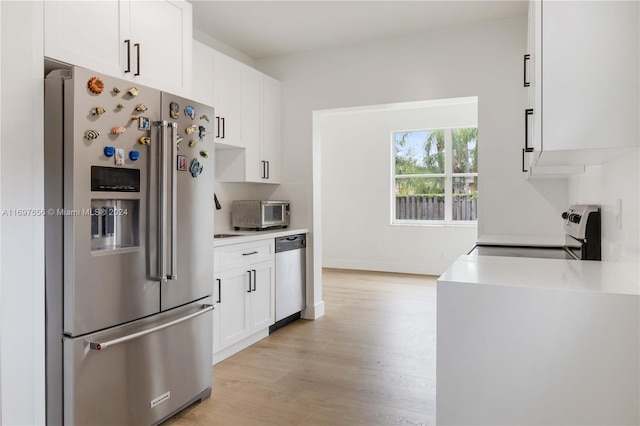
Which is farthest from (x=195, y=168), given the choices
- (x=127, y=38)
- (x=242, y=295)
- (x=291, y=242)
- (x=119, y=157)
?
(x=291, y=242)

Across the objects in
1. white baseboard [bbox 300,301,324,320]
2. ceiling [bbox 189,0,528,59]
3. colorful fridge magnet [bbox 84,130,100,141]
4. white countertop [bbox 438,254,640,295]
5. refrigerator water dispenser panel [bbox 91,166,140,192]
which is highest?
ceiling [bbox 189,0,528,59]

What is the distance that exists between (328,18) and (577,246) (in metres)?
2.60

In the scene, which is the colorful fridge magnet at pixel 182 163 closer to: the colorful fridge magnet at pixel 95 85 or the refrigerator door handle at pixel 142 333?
the colorful fridge magnet at pixel 95 85

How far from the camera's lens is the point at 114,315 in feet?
6.64

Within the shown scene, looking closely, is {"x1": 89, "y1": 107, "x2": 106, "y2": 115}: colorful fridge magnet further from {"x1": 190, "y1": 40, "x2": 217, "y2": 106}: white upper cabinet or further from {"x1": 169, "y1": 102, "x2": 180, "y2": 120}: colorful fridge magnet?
{"x1": 190, "y1": 40, "x2": 217, "y2": 106}: white upper cabinet

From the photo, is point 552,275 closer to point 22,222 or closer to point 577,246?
point 577,246

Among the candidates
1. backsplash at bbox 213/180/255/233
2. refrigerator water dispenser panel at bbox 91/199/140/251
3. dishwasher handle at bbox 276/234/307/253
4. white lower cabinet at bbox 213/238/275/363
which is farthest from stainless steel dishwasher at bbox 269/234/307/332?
refrigerator water dispenser panel at bbox 91/199/140/251

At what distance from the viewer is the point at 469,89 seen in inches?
149

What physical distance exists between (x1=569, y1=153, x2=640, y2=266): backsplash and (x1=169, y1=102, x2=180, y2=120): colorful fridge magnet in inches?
81.9

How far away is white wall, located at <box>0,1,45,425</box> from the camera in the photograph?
176 cm

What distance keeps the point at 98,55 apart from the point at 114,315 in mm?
1298

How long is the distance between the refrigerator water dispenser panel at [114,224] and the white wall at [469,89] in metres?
2.41

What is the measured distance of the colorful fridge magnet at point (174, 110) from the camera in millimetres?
2344

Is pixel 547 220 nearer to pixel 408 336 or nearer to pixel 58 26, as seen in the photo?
pixel 408 336
